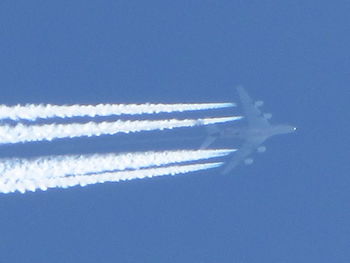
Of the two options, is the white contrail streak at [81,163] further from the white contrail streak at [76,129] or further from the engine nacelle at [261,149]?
the engine nacelle at [261,149]

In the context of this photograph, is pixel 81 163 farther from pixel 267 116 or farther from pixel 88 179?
pixel 267 116

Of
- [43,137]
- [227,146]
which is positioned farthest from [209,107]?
[43,137]

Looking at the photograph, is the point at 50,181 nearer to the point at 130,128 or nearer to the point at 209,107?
the point at 130,128

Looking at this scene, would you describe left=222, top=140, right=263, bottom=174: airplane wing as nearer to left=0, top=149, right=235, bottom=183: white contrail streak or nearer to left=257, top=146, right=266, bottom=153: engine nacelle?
left=257, top=146, right=266, bottom=153: engine nacelle

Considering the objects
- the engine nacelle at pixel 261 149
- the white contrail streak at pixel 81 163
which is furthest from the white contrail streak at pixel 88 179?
the engine nacelle at pixel 261 149

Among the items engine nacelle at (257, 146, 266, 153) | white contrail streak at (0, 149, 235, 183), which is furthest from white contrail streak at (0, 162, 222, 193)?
engine nacelle at (257, 146, 266, 153)

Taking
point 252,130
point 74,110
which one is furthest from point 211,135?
point 74,110
